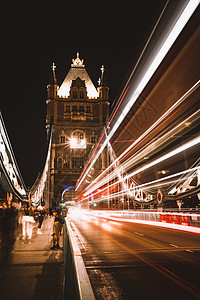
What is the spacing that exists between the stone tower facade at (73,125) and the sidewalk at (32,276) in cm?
5643

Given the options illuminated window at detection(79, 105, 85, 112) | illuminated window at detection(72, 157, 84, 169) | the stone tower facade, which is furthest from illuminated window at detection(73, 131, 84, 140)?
illuminated window at detection(79, 105, 85, 112)

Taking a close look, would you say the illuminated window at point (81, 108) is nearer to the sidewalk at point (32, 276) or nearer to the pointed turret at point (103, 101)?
the pointed turret at point (103, 101)

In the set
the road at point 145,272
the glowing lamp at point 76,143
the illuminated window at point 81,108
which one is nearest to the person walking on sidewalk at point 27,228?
the road at point 145,272

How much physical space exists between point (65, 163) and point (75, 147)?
15.1ft

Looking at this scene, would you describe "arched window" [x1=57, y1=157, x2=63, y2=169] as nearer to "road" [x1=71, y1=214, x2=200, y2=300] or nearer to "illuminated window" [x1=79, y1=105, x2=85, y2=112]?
"illuminated window" [x1=79, y1=105, x2=85, y2=112]

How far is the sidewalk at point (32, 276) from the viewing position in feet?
15.9

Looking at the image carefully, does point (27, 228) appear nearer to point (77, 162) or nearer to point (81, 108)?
point (77, 162)

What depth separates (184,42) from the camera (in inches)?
828

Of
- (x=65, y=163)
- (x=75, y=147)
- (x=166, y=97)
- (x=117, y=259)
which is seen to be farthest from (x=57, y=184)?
(x=117, y=259)

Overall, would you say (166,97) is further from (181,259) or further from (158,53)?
(181,259)

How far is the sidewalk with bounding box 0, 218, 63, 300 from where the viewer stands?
15.9 feet

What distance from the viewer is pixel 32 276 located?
5.89 meters

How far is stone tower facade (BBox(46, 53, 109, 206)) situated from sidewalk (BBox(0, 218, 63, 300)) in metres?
56.4

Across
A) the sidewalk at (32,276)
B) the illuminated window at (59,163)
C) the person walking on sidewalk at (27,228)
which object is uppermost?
the illuminated window at (59,163)
